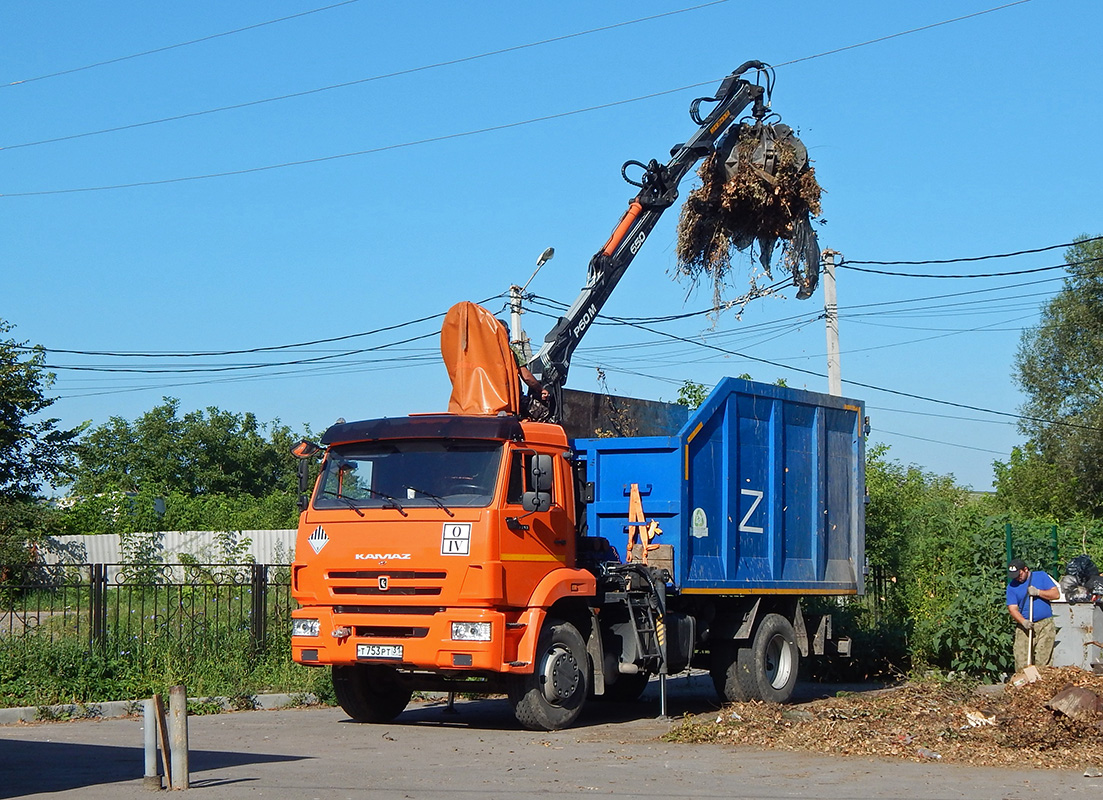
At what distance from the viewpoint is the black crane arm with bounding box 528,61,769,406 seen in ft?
43.6

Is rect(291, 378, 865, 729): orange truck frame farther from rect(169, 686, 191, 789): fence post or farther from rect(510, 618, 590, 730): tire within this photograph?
rect(169, 686, 191, 789): fence post

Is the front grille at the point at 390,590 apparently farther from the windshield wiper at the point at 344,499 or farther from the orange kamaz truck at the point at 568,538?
the windshield wiper at the point at 344,499

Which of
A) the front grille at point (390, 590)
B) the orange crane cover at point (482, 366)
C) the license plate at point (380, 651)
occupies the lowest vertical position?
the license plate at point (380, 651)

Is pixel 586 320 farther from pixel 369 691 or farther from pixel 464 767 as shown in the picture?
pixel 464 767

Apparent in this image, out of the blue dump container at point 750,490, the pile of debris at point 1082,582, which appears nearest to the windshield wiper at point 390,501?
the blue dump container at point 750,490

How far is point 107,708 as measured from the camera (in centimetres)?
1266

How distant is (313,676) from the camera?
47.2ft

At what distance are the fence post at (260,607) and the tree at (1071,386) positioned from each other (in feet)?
106

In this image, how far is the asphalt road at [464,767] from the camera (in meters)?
8.13

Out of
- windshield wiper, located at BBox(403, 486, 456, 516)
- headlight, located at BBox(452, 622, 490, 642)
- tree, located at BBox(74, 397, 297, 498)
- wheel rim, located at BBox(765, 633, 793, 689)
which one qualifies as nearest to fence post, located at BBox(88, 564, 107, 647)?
windshield wiper, located at BBox(403, 486, 456, 516)

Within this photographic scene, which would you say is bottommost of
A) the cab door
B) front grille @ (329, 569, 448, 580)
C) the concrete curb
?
the concrete curb

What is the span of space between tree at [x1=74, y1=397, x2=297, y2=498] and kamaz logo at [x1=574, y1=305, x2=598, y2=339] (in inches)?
1903

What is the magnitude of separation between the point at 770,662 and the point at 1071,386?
35.5 meters

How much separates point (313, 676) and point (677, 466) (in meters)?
5.09
